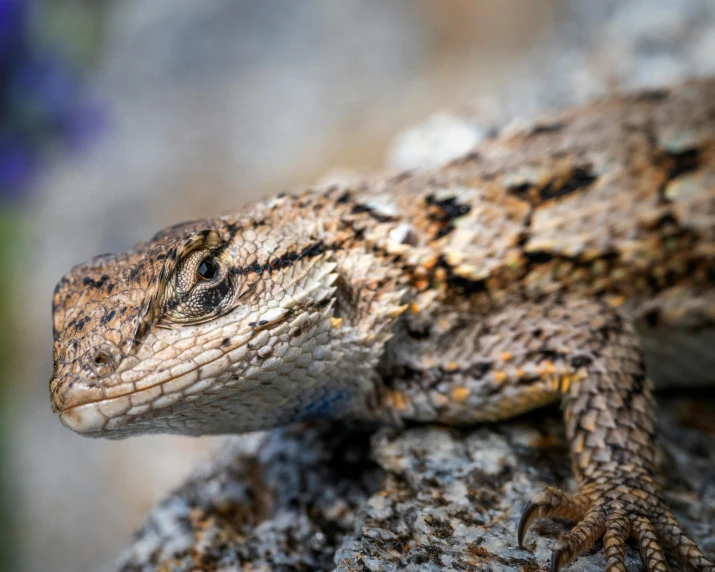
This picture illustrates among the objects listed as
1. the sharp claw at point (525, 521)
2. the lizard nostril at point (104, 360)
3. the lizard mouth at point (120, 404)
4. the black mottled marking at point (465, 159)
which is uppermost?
the black mottled marking at point (465, 159)

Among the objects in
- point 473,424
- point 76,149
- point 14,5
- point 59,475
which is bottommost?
point 473,424

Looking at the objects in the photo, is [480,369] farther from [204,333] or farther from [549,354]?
[204,333]

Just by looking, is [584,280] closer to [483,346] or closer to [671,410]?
[483,346]

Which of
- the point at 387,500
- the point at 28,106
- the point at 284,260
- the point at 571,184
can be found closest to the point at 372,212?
the point at 284,260

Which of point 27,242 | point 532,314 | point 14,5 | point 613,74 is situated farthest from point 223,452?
point 14,5

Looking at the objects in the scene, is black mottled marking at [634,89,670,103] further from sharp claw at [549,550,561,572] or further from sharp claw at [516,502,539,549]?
sharp claw at [549,550,561,572]

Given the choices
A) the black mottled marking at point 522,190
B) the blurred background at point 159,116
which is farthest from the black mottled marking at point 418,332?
the blurred background at point 159,116

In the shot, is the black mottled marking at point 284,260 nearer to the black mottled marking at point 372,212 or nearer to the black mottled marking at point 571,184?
the black mottled marking at point 372,212
